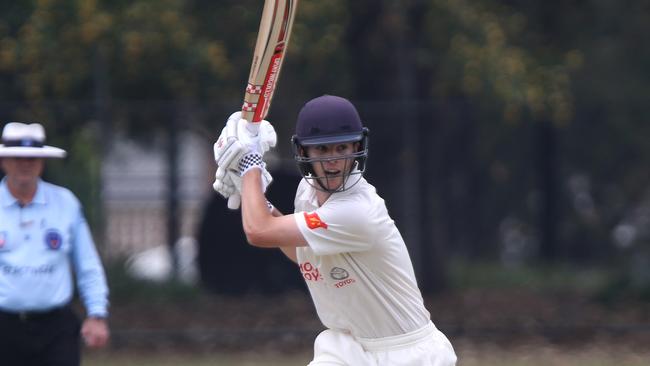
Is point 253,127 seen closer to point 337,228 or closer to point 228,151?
point 228,151

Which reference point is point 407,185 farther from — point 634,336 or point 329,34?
point 634,336

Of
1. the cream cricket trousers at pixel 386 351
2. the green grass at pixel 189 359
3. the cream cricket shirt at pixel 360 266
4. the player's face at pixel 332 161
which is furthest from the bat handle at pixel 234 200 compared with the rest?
the green grass at pixel 189 359

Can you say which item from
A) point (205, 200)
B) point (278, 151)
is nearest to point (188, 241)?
point (205, 200)

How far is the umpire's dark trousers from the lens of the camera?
5961mm

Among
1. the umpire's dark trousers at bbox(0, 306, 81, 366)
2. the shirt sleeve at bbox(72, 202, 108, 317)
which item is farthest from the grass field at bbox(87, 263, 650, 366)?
the umpire's dark trousers at bbox(0, 306, 81, 366)

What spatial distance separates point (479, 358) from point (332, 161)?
641cm

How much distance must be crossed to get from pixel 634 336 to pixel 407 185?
2562 mm

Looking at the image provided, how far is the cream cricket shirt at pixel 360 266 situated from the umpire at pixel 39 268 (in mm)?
1870

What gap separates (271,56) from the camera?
15.4 ft

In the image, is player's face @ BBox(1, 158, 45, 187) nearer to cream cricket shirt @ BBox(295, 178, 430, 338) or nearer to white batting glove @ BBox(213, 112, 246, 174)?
white batting glove @ BBox(213, 112, 246, 174)

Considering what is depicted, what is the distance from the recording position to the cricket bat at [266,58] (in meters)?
4.65

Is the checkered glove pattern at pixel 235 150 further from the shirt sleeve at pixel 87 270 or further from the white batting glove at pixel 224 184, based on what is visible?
the shirt sleeve at pixel 87 270

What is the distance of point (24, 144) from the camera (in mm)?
6246

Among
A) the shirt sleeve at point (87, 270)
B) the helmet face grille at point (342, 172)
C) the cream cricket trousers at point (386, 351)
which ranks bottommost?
the shirt sleeve at point (87, 270)
